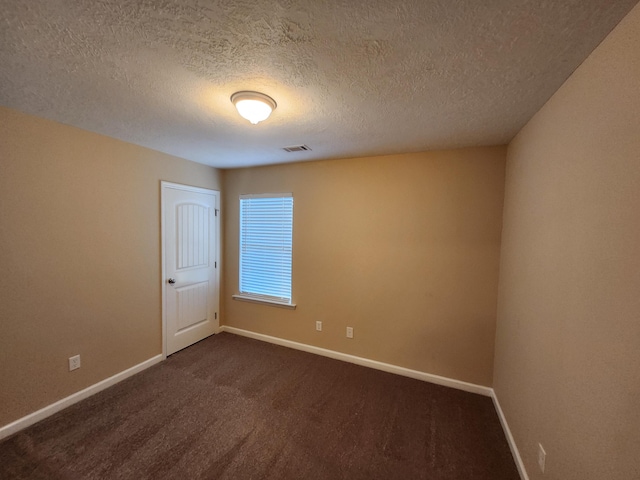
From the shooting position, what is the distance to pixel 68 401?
2.10 metres

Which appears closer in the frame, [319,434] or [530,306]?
[530,306]

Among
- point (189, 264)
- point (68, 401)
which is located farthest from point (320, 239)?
point (68, 401)

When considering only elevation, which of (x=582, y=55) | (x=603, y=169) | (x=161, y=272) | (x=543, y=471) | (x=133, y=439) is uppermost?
(x=582, y=55)

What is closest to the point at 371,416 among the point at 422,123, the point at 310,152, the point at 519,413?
the point at 519,413

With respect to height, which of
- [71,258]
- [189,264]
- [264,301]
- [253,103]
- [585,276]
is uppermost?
[253,103]

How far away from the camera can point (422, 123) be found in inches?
74.2

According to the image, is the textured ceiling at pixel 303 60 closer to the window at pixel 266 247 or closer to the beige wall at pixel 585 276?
the beige wall at pixel 585 276

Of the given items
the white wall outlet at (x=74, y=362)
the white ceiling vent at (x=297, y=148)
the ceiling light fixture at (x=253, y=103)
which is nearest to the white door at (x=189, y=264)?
the white wall outlet at (x=74, y=362)

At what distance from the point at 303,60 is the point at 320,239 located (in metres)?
2.03

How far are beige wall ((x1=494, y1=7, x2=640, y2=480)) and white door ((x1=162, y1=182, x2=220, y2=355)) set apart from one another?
3412 millimetres

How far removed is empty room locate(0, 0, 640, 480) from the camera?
3.21ft

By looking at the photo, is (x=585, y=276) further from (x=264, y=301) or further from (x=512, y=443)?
(x=264, y=301)

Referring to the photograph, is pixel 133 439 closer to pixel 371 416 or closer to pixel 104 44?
pixel 371 416

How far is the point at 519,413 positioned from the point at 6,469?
3335mm
